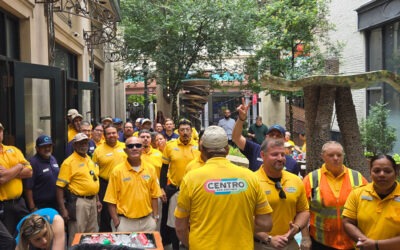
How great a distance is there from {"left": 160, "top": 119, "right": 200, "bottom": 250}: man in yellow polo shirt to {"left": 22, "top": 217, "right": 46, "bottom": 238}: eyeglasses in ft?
10.4

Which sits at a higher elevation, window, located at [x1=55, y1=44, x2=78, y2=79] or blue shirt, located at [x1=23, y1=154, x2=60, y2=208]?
window, located at [x1=55, y1=44, x2=78, y2=79]

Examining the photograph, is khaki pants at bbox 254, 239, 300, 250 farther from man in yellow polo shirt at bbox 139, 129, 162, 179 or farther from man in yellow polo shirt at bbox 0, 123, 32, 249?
man in yellow polo shirt at bbox 139, 129, 162, 179

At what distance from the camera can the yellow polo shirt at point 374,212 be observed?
389 cm

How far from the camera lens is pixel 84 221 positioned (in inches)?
242

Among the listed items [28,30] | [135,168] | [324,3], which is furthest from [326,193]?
[324,3]

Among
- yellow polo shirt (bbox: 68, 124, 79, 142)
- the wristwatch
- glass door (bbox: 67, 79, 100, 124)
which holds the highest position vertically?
glass door (bbox: 67, 79, 100, 124)

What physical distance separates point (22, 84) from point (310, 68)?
11436 millimetres

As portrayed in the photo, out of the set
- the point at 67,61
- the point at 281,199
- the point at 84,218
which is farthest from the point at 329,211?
the point at 67,61

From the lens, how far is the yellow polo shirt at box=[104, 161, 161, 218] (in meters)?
5.34

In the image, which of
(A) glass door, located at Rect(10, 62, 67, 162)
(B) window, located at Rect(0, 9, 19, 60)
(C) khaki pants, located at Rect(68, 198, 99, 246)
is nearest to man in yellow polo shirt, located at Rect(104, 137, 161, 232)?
(C) khaki pants, located at Rect(68, 198, 99, 246)

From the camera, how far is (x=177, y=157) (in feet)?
23.3

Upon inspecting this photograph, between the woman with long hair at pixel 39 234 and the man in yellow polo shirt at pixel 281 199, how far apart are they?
180 cm

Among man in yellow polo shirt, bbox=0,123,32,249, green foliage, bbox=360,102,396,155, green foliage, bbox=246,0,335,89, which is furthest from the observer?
green foliage, bbox=246,0,335,89

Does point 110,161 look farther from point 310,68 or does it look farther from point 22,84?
point 310,68
